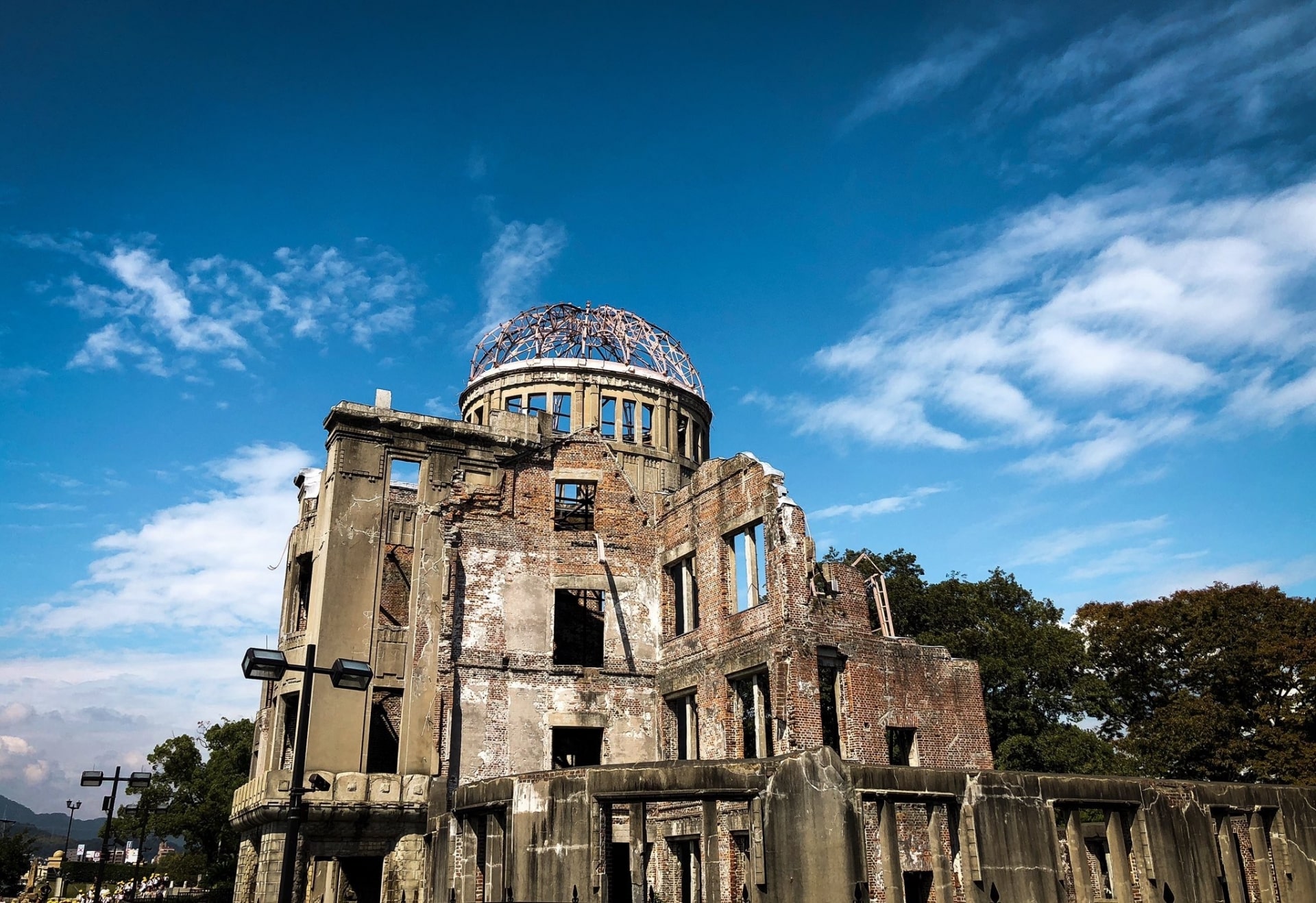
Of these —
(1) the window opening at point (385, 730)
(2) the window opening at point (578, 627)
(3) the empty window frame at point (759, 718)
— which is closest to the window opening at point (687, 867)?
(3) the empty window frame at point (759, 718)

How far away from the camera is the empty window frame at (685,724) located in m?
24.1

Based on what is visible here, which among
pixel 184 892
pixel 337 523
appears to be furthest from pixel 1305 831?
pixel 184 892

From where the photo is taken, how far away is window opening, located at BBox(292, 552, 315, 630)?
27572 millimetres

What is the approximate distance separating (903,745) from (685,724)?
205 inches

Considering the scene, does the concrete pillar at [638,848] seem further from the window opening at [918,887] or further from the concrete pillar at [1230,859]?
the concrete pillar at [1230,859]

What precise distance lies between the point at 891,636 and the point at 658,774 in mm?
9534

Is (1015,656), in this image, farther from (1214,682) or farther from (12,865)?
(12,865)

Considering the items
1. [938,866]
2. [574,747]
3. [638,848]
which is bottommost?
[938,866]

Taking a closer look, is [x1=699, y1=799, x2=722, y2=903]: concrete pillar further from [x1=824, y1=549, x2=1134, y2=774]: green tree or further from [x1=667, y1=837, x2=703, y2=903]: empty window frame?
[x1=824, y1=549, x2=1134, y2=774]: green tree

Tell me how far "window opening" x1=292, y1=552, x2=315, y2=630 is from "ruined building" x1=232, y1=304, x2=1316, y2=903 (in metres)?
0.09

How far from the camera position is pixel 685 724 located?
982 inches

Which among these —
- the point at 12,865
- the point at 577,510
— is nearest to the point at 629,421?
the point at 577,510

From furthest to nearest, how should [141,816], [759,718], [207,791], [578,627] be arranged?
[207,791], [141,816], [578,627], [759,718]

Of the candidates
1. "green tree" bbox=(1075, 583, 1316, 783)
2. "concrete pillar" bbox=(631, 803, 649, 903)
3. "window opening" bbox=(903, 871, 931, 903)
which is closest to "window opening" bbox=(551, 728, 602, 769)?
"window opening" bbox=(903, 871, 931, 903)
